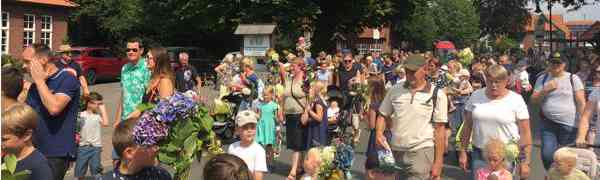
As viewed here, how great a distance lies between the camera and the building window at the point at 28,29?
1471 inches

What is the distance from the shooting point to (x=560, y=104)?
271 inches

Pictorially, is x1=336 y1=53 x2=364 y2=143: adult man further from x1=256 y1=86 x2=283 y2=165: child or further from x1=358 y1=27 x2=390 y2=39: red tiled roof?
x1=358 y1=27 x2=390 y2=39: red tiled roof

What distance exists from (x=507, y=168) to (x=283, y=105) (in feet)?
12.6

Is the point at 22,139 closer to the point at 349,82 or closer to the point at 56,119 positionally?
the point at 56,119

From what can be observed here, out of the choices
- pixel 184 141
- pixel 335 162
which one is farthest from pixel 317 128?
pixel 184 141

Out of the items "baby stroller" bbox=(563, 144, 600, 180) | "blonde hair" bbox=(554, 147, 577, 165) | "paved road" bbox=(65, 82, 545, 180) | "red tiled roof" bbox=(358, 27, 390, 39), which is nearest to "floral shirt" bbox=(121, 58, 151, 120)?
"paved road" bbox=(65, 82, 545, 180)

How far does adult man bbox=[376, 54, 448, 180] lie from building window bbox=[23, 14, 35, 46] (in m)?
35.3

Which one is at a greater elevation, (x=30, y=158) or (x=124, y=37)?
(x=124, y=37)

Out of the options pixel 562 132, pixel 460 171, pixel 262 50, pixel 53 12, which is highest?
pixel 53 12

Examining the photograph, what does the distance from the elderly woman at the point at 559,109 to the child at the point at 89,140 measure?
4670 millimetres

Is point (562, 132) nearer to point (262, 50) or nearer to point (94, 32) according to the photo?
point (262, 50)

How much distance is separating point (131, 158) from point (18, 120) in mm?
574

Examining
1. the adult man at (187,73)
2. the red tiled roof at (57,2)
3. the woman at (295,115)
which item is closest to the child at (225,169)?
the woman at (295,115)

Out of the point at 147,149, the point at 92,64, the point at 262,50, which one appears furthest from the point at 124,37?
the point at 147,149
